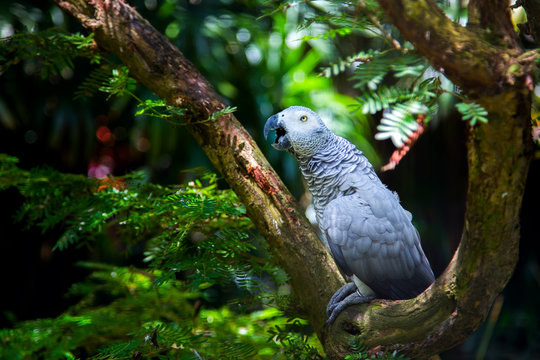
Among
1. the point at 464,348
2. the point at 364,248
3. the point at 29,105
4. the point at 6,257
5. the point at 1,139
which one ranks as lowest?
the point at 464,348

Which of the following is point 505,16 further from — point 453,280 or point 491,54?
point 453,280

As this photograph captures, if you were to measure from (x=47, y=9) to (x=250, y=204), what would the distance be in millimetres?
1708

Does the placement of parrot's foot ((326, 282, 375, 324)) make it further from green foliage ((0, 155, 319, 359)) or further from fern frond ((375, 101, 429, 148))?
fern frond ((375, 101, 429, 148))

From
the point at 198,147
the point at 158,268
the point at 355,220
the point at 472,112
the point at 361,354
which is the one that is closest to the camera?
the point at 472,112

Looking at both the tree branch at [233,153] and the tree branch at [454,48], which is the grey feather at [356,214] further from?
the tree branch at [454,48]

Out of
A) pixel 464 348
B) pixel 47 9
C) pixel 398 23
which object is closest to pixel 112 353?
pixel 398 23

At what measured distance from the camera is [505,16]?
1.77 feet

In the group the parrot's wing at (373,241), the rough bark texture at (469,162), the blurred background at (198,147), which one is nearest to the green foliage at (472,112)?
the rough bark texture at (469,162)

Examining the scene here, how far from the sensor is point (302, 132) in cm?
91

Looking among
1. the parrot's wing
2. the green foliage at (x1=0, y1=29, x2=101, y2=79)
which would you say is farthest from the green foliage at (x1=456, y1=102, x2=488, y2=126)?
the green foliage at (x1=0, y1=29, x2=101, y2=79)

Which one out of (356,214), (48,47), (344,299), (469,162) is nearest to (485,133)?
(469,162)

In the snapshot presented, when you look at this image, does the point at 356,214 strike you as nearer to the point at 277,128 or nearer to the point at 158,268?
the point at 277,128

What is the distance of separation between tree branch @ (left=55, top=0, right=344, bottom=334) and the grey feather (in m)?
0.06

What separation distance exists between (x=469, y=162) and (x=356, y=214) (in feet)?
1.17
